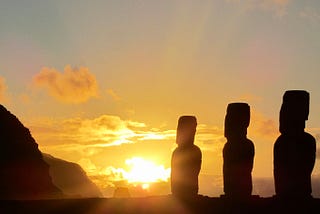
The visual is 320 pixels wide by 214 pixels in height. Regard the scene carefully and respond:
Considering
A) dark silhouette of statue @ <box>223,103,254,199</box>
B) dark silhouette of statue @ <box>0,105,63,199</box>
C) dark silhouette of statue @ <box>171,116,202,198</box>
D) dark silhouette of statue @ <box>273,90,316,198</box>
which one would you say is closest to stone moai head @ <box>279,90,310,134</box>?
dark silhouette of statue @ <box>273,90,316,198</box>

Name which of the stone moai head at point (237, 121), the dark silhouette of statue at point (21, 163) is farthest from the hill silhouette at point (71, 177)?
the stone moai head at point (237, 121)

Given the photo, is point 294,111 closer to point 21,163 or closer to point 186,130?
point 186,130

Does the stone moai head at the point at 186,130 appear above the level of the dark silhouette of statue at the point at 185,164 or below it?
above

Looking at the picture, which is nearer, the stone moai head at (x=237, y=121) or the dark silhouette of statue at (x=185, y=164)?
the stone moai head at (x=237, y=121)

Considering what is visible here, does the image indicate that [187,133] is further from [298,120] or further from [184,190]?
[298,120]

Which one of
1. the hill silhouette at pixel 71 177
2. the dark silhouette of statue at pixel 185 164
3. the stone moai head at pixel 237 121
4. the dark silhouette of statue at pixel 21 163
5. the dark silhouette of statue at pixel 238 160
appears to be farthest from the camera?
the hill silhouette at pixel 71 177

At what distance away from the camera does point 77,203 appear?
2306cm

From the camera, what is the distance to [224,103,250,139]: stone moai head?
30.6 meters

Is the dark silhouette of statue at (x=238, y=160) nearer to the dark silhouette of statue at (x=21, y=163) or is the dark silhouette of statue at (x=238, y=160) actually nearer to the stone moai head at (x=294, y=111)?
the stone moai head at (x=294, y=111)

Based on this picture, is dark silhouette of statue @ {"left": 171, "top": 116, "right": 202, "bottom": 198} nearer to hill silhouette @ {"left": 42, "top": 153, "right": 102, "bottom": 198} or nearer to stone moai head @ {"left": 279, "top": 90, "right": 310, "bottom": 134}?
stone moai head @ {"left": 279, "top": 90, "right": 310, "bottom": 134}

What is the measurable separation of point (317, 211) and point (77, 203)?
33.3 feet

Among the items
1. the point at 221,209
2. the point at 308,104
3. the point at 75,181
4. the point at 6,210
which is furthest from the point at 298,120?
the point at 75,181

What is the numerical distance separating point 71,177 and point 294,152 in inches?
5771

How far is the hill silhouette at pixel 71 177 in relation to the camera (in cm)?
15538
